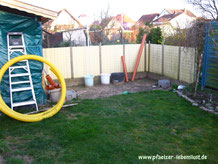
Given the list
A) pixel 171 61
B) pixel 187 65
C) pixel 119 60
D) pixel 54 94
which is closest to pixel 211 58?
pixel 187 65

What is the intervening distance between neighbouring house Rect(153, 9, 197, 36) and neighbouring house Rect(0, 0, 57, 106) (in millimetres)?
4855

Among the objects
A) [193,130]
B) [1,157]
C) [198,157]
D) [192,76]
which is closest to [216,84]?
[192,76]

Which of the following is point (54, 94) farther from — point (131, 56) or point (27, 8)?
point (131, 56)

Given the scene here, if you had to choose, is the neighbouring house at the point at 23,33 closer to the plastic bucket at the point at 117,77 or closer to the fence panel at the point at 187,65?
the plastic bucket at the point at 117,77

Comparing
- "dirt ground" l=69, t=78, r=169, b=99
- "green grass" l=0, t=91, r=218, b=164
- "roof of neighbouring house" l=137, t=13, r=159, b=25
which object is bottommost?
"green grass" l=0, t=91, r=218, b=164

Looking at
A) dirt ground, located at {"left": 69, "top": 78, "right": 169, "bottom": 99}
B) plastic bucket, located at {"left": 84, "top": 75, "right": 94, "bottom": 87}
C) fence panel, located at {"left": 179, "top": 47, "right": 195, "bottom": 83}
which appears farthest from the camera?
plastic bucket, located at {"left": 84, "top": 75, "right": 94, "bottom": 87}

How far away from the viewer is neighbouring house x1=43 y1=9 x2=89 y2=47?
14.5m

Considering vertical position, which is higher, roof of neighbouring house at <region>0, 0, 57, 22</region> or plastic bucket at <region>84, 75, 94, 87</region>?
roof of neighbouring house at <region>0, 0, 57, 22</region>

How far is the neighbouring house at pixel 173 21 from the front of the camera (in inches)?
476

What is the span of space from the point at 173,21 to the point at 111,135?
32.8m

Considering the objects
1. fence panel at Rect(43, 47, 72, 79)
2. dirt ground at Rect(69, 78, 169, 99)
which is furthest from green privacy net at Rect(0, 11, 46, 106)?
fence panel at Rect(43, 47, 72, 79)

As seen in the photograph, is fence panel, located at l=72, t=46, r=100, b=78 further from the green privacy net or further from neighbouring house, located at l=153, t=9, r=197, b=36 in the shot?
neighbouring house, located at l=153, t=9, r=197, b=36

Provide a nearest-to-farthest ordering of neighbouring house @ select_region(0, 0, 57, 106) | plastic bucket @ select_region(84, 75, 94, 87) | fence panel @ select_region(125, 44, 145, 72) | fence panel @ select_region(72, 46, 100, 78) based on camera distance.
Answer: neighbouring house @ select_region(0, 0, 57, 106) < plastic bucket @ select_region(84, 75, 94, 87) < fence panel @ select_region(72, 46, 100, 78) < fence panel @ select_region(125, 44, 145, 72)

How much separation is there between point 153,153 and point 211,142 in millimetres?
1184
